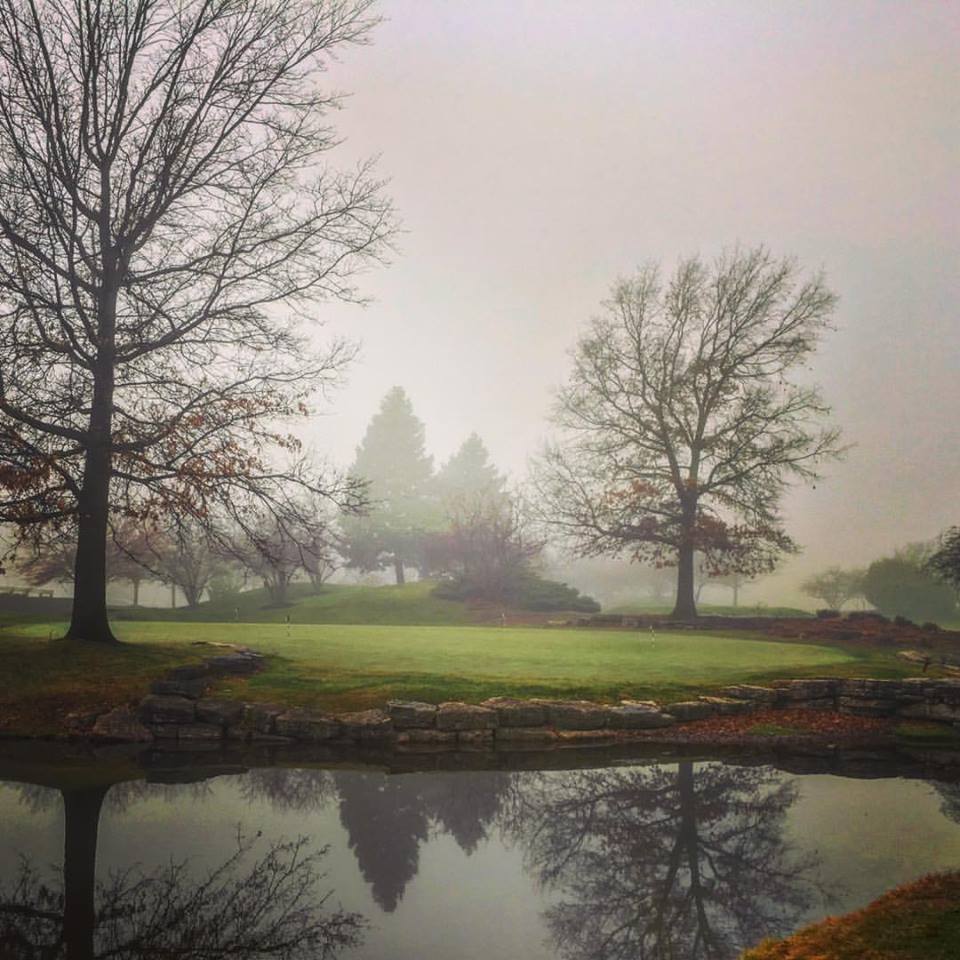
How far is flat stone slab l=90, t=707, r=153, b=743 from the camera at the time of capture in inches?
476

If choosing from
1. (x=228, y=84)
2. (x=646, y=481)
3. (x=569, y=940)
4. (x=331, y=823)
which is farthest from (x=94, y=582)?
(x=646, y=481)

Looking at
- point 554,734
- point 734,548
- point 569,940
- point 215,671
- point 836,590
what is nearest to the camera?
point 569,940

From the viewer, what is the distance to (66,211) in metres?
17.0

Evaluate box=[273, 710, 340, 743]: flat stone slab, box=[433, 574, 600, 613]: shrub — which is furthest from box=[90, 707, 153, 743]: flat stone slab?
box=[433, 574, 600, 613]: shrub

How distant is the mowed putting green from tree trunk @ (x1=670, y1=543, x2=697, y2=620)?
9.04 meters

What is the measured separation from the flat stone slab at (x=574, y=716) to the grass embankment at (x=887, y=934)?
6621 millimetres

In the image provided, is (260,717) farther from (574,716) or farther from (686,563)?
(686,563)

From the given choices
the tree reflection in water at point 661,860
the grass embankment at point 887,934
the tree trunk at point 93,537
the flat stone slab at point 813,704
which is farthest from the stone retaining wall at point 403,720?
the grass embankment at point 887,934

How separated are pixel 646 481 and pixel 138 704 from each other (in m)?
25.3

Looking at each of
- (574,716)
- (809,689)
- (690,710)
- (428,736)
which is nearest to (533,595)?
(809,689)

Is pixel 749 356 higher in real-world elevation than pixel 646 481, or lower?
higher

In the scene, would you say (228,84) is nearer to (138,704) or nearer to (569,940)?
(138,704)

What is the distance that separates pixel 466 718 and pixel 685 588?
22.5 meters

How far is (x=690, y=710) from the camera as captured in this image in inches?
524
